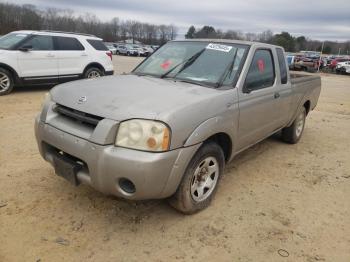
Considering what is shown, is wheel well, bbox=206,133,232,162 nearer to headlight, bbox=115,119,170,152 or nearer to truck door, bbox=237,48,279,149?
truck door, bbox=237,48,279,149

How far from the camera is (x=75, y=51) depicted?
33.6ft

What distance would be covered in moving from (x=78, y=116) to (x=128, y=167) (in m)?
0.75

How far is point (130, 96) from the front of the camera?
10.2ft

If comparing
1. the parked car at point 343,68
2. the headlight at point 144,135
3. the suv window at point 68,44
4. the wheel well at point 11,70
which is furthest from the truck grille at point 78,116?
the parked car at point 343,68

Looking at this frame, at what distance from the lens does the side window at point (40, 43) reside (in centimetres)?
939

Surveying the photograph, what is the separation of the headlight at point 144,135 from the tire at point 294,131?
3774 mm

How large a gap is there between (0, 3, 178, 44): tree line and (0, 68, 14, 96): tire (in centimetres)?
4043

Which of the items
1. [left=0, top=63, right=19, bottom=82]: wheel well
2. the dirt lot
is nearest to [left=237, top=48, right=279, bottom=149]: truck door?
the dirt lot

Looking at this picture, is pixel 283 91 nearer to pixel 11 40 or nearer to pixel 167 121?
pixel 167 121

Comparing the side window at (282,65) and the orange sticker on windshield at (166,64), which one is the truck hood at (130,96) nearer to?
the orange sticker on windshield at (166,64)

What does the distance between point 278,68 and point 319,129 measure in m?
3.21

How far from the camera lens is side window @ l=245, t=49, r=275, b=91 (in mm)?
4000

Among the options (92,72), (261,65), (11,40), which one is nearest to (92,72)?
(92,72)

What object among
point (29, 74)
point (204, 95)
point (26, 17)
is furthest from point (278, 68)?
point (26, 17)
